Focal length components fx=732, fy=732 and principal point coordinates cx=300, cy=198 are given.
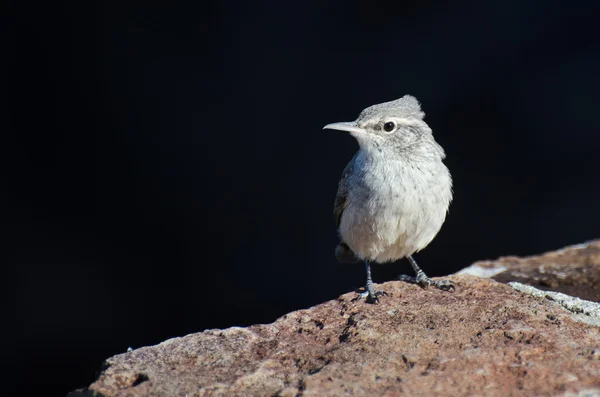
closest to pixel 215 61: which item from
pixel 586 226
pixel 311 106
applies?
pixel 311 106

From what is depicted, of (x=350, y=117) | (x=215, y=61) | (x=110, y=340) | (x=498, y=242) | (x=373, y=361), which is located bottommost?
(x=110, y=340)

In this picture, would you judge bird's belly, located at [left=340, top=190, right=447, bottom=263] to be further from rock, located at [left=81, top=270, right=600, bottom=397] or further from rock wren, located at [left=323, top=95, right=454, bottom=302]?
rock, located at [left=81, top=270, right=600, bottom=397]

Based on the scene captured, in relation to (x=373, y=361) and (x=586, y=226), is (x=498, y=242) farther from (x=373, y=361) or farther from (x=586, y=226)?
(x=373, y=361)

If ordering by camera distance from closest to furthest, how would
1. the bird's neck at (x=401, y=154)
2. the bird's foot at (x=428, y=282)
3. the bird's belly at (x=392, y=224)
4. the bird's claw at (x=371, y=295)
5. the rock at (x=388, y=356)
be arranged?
the rock at (x=388, y=356) < the bird's claw at (x=371, y=295) < the bird's foot at (x=428, y=282) < the bird's belly at (x=392, y=224) < the bird's neck at (x=401, y=154)

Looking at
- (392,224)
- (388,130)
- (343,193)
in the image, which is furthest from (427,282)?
(343,193)

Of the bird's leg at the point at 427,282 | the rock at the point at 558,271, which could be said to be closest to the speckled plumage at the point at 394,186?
the bird's leg at the point at 427,282

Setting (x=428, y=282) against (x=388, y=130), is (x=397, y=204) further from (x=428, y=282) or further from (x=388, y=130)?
(x=428, y=282)

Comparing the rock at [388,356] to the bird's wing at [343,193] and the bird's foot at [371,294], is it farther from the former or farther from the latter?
the bird's wing at [343,193]
